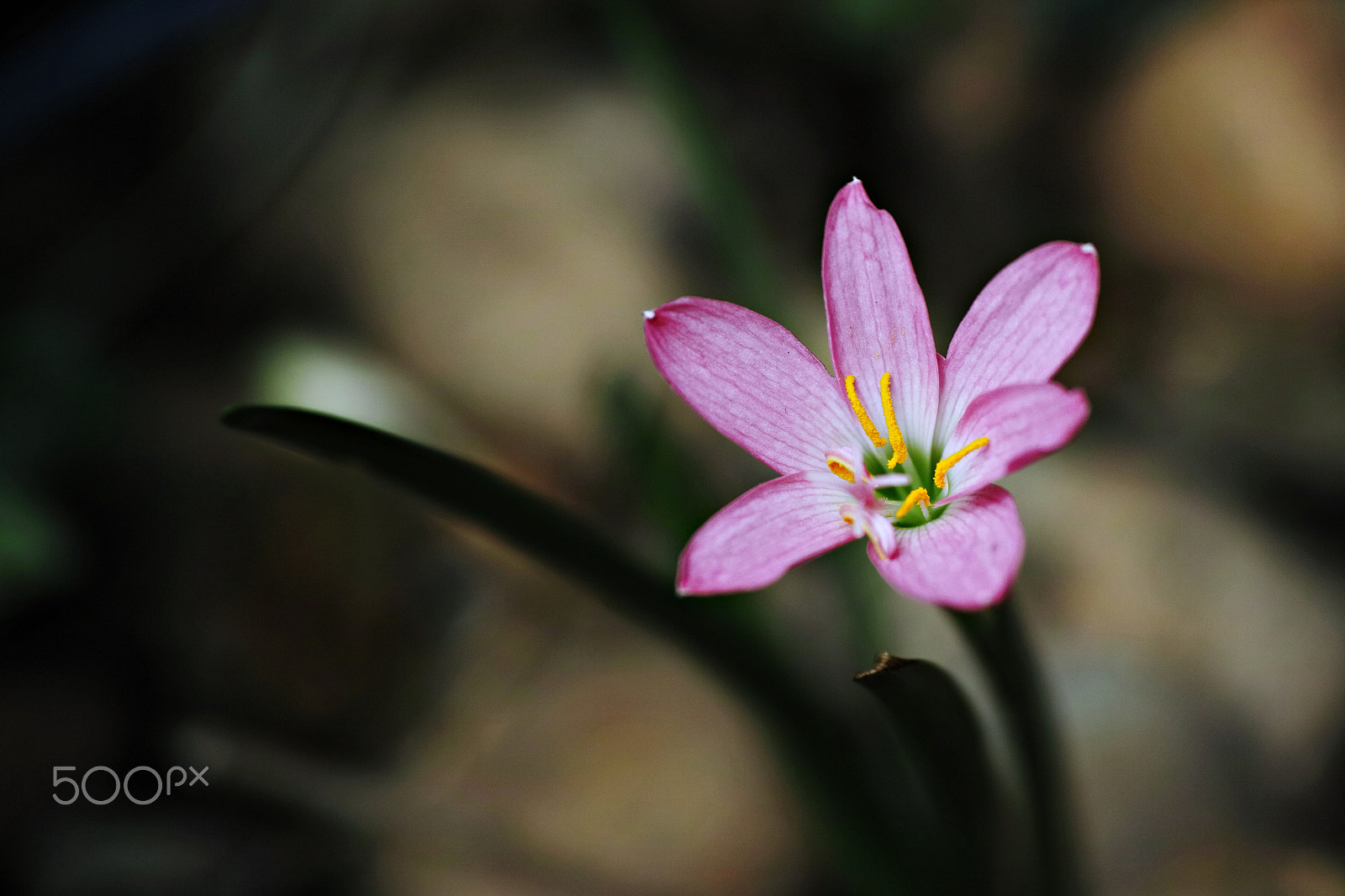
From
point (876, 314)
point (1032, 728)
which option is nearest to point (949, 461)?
point (876, 314)

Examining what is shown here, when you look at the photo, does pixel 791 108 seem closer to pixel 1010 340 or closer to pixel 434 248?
pixel 434 248

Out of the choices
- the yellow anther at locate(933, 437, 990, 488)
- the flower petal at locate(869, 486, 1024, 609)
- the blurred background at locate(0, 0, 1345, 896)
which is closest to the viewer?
the flower petal at locate(869, 486, 1024, 609)

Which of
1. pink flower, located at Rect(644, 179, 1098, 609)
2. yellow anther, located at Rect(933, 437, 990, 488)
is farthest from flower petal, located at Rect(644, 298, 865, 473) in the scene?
yellow anther, located at Rect(933, 437, 990, 488)

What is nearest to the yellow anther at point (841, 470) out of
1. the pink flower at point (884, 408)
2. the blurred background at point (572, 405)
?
the pink flower at point (884, 408)

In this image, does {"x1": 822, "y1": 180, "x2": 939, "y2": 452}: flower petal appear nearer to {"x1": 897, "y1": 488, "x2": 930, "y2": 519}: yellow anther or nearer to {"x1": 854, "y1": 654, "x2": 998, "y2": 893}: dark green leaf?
{"x1": 897, "y1": 488, "x2": 930, "y2": 519}: yellow anther

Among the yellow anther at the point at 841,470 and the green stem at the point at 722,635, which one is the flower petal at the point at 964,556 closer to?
the yellow anther at the point at 841,470

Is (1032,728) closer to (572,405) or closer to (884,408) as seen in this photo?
(884,408)

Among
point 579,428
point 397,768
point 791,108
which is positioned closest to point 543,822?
point 397,768
